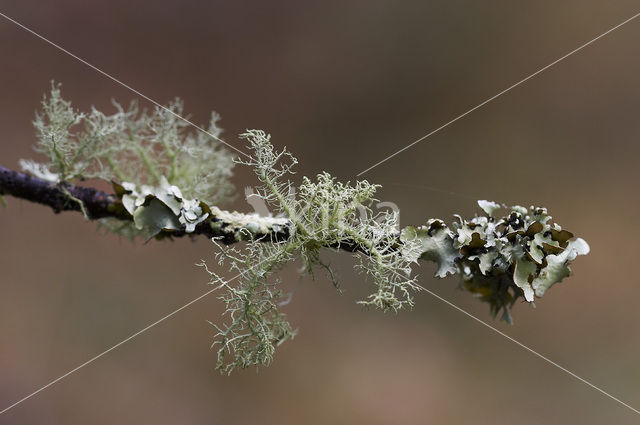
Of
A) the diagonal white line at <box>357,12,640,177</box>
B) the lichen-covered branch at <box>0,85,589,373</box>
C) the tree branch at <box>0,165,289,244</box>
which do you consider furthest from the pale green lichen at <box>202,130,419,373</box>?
the diagonal white line at <box>357,12,640,177</box>

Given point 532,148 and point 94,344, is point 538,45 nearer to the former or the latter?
point 532,148

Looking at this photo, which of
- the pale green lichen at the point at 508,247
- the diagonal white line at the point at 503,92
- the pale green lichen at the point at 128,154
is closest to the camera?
the pale green lichen at the point at 508,247

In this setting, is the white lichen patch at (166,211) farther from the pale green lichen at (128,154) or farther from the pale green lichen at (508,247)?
the pale green lichen at (508,247)

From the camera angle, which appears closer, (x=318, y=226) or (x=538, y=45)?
(x=318, y=226)

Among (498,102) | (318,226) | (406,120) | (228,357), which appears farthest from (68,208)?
(498,102)

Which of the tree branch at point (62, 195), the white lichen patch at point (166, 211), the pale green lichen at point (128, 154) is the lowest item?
the white lichen patch at point (166, 211)

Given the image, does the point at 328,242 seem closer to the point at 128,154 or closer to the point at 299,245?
the point at 299,245

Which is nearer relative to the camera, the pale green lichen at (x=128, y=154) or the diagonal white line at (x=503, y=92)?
the pale green lichen at (x=128, y=154)

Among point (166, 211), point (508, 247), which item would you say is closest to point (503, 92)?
point (508, 247)

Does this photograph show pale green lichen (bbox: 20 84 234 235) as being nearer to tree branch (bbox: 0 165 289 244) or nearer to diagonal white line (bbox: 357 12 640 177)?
tree branch (bbox: 0 165 289 244)

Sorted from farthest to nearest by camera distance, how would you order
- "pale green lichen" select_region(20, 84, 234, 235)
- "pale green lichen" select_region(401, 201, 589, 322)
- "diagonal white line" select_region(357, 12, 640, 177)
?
"diagonal white line" select_region(357, 12, 640, 177), "pale green lichen" select_region(20, 84, 234, 235), "pale green lichen" select_region(401, 201, 589, 322)

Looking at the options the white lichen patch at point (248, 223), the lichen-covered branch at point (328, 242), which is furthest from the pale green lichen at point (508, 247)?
the white lichen patch at point (248, 223)
